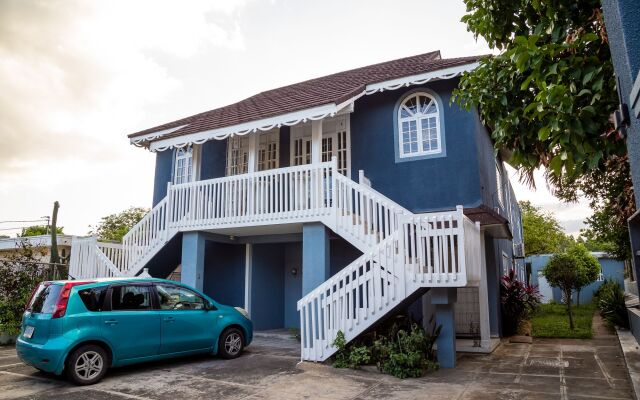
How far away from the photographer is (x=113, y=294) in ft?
22.5

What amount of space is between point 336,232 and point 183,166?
7.00m

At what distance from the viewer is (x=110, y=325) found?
6594 millimetres

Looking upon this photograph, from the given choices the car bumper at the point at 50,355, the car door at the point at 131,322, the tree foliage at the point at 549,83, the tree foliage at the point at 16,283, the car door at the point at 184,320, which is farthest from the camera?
the tree foliage at the point at 16,283

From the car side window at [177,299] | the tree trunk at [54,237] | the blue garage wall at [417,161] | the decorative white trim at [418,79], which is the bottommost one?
the car side window at [177,299]

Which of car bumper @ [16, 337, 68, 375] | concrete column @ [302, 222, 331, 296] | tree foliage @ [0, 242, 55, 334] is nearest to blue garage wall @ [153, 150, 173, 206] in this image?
tree foliage @ [0, 242, 55, 334]

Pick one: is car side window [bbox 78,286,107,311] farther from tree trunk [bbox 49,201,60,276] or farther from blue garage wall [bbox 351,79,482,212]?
tree trunk [bbox 49,201,60,276]

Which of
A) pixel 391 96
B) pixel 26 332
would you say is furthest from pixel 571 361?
pixel 26 332

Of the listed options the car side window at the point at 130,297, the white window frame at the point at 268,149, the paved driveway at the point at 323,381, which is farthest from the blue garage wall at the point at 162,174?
the car side window at the point at 130,297

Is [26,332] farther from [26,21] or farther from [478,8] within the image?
[478,8]

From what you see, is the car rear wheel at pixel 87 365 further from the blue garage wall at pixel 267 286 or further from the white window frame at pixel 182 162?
the white window frame at pixel 182 162

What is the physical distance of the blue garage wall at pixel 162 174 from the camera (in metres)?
14.0

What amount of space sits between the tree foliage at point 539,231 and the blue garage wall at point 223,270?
1127 inches

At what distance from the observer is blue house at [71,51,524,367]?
7586 millimetres

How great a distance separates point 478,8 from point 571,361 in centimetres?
677
